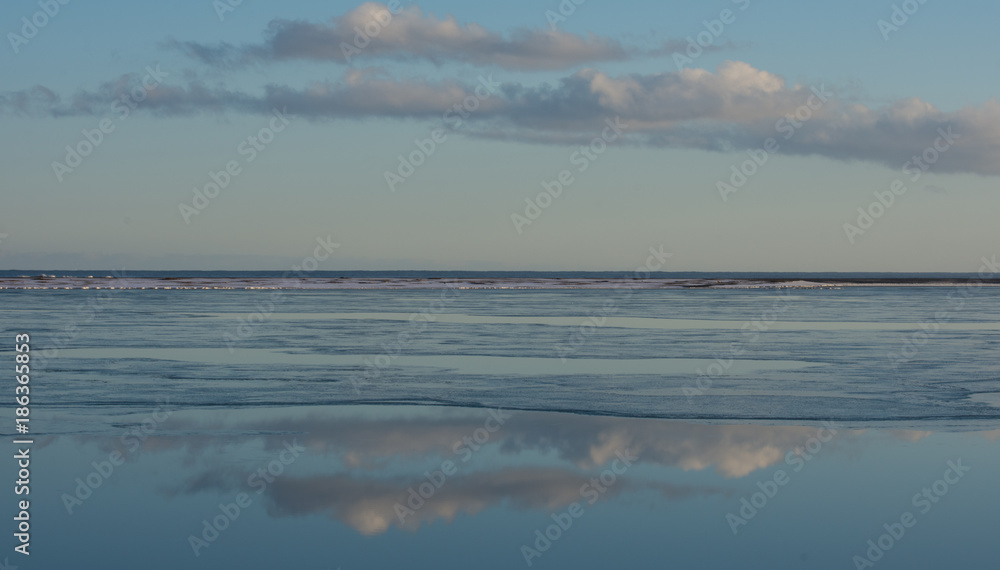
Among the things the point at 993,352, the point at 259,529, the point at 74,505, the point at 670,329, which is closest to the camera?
the point at 259,529

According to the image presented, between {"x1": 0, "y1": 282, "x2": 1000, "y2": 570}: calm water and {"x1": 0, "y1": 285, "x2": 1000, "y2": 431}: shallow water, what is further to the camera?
{"x1": 0, "y1": 285, "x2": 1000, "y2": 431}: shallow water

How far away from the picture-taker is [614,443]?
12.3 metres

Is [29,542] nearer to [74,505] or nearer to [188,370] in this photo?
[74,505]

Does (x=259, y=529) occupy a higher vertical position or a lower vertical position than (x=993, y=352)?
lower

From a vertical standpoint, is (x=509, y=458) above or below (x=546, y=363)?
below

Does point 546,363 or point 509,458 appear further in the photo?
point 546,363

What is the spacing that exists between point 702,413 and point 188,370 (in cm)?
1032

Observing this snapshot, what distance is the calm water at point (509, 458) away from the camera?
332 inches

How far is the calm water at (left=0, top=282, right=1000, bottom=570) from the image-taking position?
842cm

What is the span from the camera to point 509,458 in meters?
11.4

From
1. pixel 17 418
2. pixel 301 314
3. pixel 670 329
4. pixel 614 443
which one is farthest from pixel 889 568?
pixel 301 314

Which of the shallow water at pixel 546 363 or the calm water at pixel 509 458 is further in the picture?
the shallow water at pixel 546 363

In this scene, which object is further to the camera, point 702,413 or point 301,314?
point 301,314

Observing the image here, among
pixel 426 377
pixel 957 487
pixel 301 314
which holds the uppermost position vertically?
pixel 301 314
